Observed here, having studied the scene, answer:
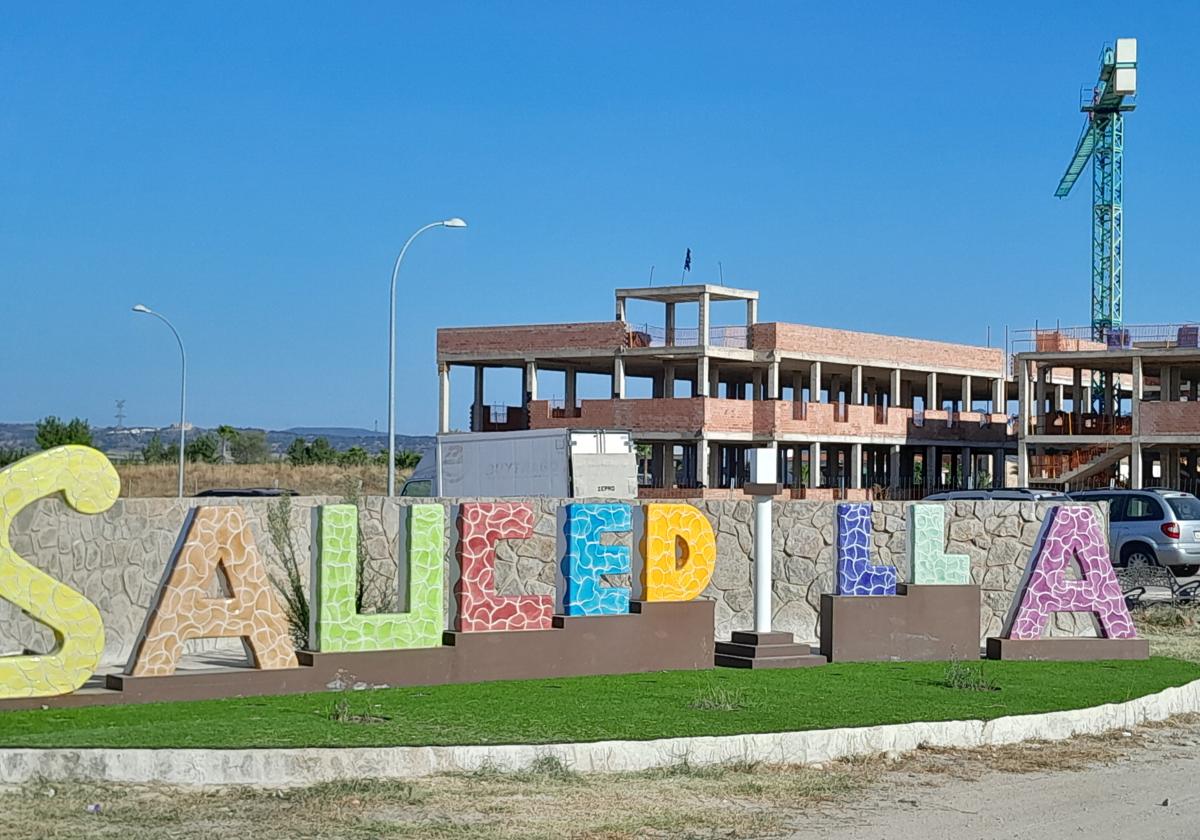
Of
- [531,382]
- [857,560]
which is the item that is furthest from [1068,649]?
[531,382]

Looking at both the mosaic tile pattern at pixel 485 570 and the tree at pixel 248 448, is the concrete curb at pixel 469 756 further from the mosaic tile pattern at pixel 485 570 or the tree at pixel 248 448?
the tree at pixel 248 448

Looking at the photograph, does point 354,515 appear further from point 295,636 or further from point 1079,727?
point 1079,727

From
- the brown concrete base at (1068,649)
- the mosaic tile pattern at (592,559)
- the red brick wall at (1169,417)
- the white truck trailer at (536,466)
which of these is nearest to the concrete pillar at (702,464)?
the red brick wall at (1169,417)

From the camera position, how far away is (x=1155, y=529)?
32062mm

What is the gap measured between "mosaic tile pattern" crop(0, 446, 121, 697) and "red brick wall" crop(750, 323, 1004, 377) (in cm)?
4756

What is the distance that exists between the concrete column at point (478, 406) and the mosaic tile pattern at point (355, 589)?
156ft

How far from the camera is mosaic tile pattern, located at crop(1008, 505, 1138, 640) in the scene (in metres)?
18.9

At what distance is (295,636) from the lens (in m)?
18.1

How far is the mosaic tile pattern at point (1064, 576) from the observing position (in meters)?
18.9

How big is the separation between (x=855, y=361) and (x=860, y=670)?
152ft

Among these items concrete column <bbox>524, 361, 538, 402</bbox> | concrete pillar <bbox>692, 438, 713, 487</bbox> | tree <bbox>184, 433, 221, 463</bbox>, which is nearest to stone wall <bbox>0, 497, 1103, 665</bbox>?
concrete pillar <bbox>692, 438, 713, 487</bbox>

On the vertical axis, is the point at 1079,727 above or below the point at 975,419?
below

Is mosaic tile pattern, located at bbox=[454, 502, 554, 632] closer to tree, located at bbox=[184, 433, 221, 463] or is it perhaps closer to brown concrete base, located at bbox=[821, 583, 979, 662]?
brown concrete base, located at bbox=[821, 583, 979, 662]

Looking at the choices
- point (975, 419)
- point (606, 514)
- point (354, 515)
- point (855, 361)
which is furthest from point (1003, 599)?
point (975, 419)
